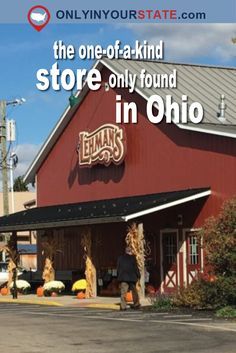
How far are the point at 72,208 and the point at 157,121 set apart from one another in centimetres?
559

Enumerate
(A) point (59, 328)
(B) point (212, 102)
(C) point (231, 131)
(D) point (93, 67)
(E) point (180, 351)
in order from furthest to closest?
(D) point (93, 67) < (B) point (212, 102) < (C) point (231, 131) < (A) point (59, 328) < (E) point (180, 351)

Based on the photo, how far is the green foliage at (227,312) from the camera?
1720cm

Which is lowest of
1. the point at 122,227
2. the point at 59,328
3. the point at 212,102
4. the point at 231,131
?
the point at 59,328

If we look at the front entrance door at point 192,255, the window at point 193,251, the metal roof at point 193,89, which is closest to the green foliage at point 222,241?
the metal roof at point 193,89

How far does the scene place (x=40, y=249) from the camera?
36.3 m

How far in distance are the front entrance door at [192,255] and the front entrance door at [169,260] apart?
29.1 inches

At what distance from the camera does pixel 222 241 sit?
18.6m

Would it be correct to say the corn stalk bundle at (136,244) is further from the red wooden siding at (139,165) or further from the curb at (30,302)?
the curb at (30,302)

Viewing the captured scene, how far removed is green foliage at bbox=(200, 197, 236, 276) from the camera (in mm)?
18516

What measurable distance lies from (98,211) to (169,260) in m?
3.30

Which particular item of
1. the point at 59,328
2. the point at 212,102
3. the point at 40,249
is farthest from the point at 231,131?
the point at 40,249

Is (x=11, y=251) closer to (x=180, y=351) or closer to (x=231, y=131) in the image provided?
(x=231, y=131)

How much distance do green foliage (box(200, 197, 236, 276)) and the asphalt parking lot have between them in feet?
5.61

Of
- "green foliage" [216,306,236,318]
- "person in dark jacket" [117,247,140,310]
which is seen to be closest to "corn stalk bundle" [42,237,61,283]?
"person in dark jacket" [117,247,140,310]
